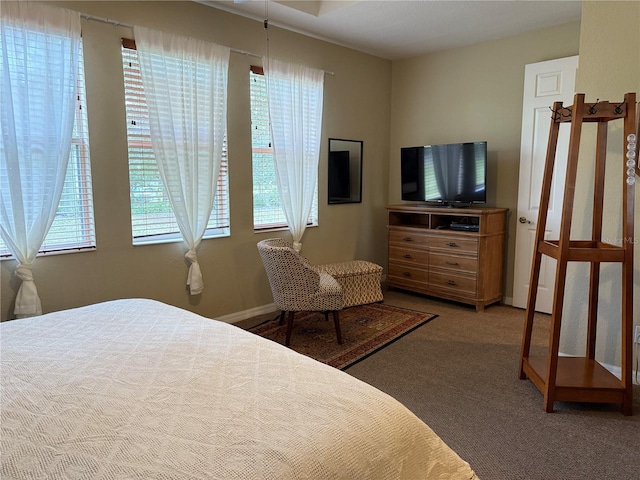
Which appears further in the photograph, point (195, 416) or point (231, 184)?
point (231, 184)

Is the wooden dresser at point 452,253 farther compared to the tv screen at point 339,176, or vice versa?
the tv screen at point 339,176

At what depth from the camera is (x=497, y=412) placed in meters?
2.45

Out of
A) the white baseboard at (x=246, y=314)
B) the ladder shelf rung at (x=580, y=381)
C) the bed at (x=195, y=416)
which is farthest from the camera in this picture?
the white baseboard at (x=246, y=314)

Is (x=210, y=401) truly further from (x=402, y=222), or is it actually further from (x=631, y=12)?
(x=402, y=222)

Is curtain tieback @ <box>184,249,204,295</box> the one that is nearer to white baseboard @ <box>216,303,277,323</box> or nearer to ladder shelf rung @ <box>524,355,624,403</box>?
white baseboard @ <box>216,303,277,323</box>

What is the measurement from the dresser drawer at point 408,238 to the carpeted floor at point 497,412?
1220 millimetres

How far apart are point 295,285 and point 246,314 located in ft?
3.25

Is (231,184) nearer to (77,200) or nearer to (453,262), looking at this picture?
(77,200)

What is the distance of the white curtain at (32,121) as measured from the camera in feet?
8.55

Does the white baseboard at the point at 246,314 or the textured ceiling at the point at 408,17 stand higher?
the textured ceiling at the point at 408,17

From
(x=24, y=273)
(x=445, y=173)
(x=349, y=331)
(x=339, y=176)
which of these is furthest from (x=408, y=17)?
(x=24, y=273)

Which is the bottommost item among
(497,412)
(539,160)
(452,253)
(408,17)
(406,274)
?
(497,412)

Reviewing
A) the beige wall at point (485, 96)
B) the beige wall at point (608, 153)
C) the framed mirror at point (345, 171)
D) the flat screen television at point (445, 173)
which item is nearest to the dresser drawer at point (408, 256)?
the flat screen television at point (445, 173)

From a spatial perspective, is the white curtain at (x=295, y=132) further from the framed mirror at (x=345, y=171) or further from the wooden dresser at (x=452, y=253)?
the wooden dresser at (x=452, y=253)
